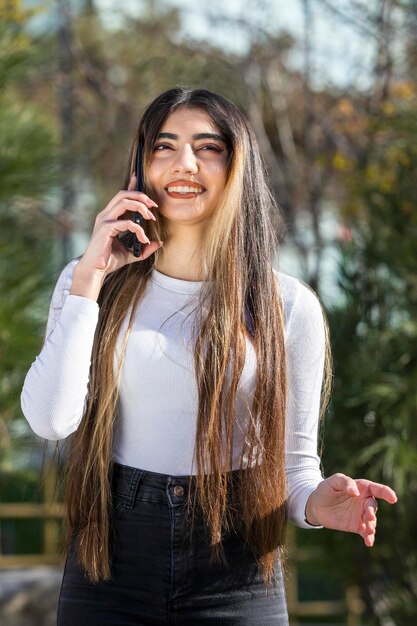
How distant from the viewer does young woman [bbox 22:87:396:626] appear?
1.89 metres

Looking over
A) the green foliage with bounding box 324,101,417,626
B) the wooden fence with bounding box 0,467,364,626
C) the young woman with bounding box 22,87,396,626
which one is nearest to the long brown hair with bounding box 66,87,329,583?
the young woman with bounding box 22,87,396,626

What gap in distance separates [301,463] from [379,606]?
125 inches

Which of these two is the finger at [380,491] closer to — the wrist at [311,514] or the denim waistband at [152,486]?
the wrist at [311,514]

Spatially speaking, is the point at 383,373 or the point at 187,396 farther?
the point at 383,373

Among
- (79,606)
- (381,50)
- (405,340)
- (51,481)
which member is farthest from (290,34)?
(79,606)

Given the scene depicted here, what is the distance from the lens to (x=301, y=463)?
80.2 inches

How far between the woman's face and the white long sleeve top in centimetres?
14

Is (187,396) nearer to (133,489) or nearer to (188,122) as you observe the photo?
(133,489)

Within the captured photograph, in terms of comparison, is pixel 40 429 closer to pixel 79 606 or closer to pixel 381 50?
pixel 79 606

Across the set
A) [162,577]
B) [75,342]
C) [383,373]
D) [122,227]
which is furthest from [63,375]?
[383,373]

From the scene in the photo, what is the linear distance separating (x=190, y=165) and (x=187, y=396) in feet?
1.47

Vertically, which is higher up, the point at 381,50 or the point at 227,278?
the point at 381,50

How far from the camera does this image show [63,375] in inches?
73.6

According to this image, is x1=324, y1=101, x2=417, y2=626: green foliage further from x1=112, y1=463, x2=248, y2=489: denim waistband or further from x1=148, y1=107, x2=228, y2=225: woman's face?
x1=112, y1=463, x2=248, y2=489: denim waistband
